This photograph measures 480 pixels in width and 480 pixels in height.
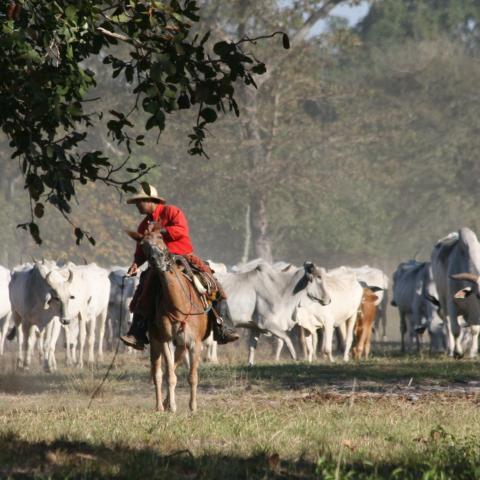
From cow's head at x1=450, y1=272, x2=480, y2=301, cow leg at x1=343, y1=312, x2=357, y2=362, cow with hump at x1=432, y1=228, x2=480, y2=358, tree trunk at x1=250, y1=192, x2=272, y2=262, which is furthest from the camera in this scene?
tree trunk at x1=250, y1=192, x2=272, y2=262

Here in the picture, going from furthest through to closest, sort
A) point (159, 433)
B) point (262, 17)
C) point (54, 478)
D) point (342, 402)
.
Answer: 1. point (262, 17)
2. point (342, 402)
3. point (159, 433)
4. point (54, 478)

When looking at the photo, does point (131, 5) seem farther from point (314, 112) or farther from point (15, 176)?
point (314, 112)

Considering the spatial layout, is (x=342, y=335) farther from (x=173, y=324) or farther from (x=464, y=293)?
(x=173, y=324)

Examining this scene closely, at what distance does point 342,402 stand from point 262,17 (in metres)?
35.5

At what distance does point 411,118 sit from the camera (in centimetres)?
6256

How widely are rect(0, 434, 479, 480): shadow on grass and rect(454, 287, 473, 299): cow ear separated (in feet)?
35.7

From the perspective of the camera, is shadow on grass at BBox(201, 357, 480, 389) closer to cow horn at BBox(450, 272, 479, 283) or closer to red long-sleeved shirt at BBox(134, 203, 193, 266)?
cow horn at BBox(450, 272, 479, 283)

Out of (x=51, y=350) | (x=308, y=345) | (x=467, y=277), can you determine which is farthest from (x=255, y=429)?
(x=308, y=345)

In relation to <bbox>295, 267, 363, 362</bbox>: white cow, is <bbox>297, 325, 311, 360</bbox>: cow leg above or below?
below

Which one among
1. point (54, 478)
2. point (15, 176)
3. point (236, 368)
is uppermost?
point (15, 176)

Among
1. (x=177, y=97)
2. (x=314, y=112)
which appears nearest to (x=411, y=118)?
(x=314, y=112)

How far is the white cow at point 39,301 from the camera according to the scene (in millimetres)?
22703

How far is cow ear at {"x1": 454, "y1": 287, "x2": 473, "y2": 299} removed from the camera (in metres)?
19.9

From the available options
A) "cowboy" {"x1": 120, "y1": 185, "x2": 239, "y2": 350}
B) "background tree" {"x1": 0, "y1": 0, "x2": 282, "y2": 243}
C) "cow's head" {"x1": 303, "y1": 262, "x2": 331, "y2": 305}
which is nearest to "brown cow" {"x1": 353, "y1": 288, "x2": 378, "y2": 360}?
"cow's head" {"x1": 303, "y1": 262, "x2": 331, "y2": 305}
